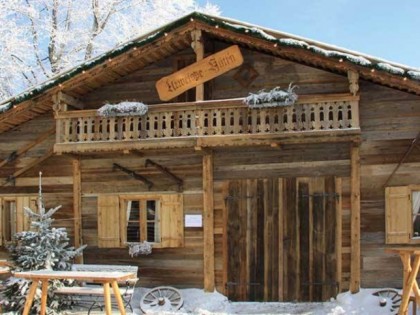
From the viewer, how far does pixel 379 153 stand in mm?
13594

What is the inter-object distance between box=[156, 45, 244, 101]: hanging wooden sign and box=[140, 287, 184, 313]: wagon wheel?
15.1 ft

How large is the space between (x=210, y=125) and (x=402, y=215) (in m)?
4.65

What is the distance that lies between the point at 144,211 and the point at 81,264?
198 cm

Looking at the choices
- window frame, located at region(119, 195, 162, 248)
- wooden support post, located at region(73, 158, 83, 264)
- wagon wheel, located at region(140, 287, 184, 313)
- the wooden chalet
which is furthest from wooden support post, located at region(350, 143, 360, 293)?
wooden support post, located at region(73, 158, 83, 264)

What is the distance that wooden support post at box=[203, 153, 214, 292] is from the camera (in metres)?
14.2

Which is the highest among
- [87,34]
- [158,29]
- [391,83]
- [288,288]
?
[87,34]

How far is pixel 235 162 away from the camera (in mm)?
14391

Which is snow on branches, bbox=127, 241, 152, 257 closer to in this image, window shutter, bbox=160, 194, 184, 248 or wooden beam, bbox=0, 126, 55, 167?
window shutter, bbox=160, 194, 184, 248

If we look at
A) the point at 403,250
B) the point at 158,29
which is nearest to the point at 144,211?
the point at 158,29

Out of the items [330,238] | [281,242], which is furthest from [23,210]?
[330,238]

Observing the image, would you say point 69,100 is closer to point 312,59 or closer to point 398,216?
point 312,59

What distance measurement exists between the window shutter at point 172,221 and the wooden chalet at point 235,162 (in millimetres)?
35

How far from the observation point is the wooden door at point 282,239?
45.0 feet

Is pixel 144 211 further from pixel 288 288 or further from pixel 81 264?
pixel 288 288
